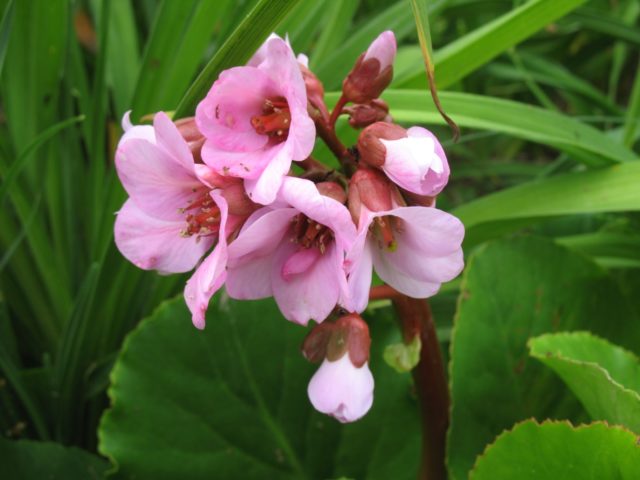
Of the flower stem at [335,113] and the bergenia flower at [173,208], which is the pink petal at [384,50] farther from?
→ the bergenia flower at [173,208]

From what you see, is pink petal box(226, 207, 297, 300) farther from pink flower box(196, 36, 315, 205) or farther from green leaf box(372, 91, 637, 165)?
green leaf box(372, 91, 637, 165)

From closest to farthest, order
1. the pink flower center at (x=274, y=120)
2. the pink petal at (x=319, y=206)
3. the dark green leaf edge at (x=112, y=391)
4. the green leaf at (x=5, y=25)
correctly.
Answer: the pink petal at (x=319, y=206)
the pink flower center at (x=274, y=120)
the green leaf at (x=5, y=25)
the dark green leaf edge at (x=112, y=391)

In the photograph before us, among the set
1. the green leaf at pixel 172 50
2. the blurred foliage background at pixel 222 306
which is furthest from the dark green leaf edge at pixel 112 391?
the green leaf at pixel 172 50

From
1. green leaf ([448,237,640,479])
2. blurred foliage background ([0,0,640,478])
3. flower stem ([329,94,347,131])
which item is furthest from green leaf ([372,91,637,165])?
flower stem ([329,94,347,131])

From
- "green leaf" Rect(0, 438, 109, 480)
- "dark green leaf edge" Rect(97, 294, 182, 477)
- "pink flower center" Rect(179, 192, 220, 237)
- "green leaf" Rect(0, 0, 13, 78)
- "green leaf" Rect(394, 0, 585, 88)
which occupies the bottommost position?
"green leaf" Rect(0, 438, 109, 480)

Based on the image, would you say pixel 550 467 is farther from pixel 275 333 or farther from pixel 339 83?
pixel 339 83

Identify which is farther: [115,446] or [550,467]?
[115,446]

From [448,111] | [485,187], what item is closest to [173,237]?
[448,111]
